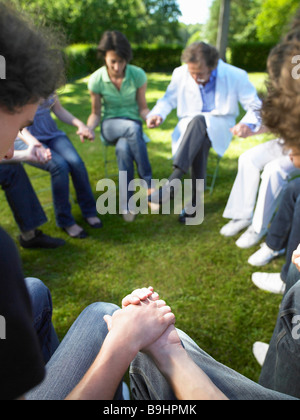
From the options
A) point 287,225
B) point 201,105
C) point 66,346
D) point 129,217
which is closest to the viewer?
point 66,346

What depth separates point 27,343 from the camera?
0.74 meters

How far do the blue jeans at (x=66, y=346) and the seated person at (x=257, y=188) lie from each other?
1858 mm

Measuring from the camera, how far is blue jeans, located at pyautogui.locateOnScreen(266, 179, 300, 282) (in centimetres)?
224

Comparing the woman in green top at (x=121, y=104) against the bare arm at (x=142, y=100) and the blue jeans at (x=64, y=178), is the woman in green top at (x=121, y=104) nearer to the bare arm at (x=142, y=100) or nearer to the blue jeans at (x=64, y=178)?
the bare arm at (x=142, y=100)

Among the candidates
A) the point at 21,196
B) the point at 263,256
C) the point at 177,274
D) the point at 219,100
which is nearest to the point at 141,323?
the point at 177,274

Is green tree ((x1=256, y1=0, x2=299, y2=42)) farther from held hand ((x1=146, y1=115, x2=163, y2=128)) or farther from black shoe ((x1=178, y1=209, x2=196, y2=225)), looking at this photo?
black shoe ((x1=178, y1=209, x2=196, y2=225))

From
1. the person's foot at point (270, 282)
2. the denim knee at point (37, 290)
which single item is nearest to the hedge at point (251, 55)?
the person's foot at point (270, 282)

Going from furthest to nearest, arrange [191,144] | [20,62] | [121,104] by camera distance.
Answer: [121,104], [191,144], [20,62]

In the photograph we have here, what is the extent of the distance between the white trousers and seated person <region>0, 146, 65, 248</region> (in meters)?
1.77

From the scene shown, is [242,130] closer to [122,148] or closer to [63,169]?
[122,148]

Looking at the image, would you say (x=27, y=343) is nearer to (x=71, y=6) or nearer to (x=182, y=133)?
(x=182, y=133)

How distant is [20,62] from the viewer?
95cm

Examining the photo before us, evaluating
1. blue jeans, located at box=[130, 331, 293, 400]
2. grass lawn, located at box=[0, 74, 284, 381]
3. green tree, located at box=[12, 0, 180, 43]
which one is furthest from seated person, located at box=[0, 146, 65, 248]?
green tree, located at box=[12, 0, 180, 43]

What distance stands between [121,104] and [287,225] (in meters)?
2.32
